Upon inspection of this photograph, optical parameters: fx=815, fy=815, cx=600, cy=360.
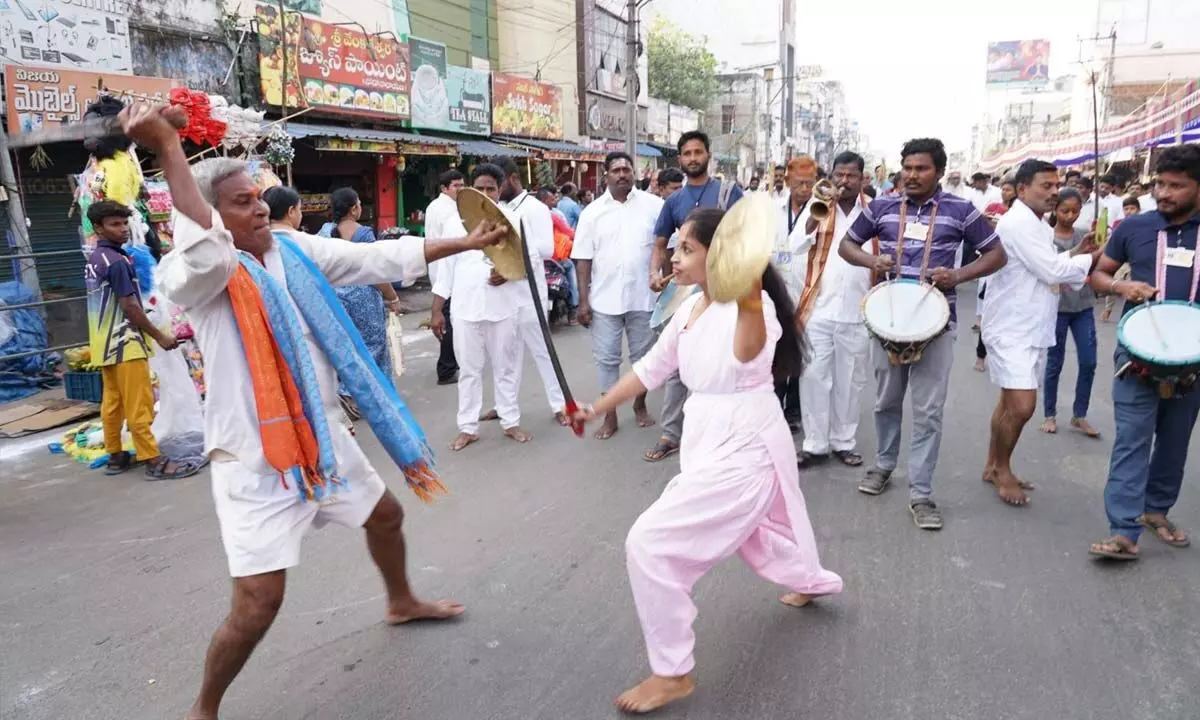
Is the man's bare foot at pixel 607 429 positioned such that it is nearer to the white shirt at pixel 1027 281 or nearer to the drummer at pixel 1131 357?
A: the white shirt at pixel 1027 281

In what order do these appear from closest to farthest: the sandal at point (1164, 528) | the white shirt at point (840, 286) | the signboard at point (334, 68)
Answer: the sandal at point (1164, 528), the white shirt at point (840, 286), the signboard at point (334, 68)

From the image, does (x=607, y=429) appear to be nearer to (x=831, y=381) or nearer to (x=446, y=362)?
(x=831, y=381)

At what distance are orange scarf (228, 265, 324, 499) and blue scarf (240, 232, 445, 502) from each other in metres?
0.03

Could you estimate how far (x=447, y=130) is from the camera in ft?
55.6

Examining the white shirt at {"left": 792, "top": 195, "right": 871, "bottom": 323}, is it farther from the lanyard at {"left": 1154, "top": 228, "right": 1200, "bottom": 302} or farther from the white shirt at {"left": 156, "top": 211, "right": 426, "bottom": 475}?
the white shirt at {"left": 156, "top": 211, "right": 426, "bottom": 475}

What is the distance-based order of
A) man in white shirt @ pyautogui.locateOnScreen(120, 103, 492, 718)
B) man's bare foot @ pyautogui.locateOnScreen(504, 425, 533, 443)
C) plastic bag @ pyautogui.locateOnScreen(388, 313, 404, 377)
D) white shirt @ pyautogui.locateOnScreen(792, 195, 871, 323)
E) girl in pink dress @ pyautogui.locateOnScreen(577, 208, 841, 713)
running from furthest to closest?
1. plastic bag @ pyautogui.locateOnScreen(388, 313, 404, 377)
2. man's bare foot @ pyautogui.locateOnScreen(504, 425, 533, 443)
3. white shirt @ pyautogui.locateOnScreen(792, 195, 871, 323)
4. girl in pink dress @ pyautogui.locateOnScreen(577, 208, 841, 713)
5. man in white shirt @ pyautogui.locateOnScreen(120, 103, 492, 718)

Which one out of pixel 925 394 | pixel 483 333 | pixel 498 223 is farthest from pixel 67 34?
pixel 925 394

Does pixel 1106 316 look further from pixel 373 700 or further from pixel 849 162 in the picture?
pixel 373 700

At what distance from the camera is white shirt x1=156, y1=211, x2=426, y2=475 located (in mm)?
2146

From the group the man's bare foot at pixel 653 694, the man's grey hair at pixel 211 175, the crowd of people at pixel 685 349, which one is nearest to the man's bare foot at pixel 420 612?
the crowd of people at pixel 685 349

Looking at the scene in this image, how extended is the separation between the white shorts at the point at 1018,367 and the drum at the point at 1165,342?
0.78 m

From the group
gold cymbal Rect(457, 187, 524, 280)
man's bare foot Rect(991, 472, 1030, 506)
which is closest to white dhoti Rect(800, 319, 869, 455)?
man's bare foot Rect(991, 472, 1030, 506)

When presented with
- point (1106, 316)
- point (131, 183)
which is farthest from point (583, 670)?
point (1106, 316)

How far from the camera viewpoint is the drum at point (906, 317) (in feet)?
13.1
